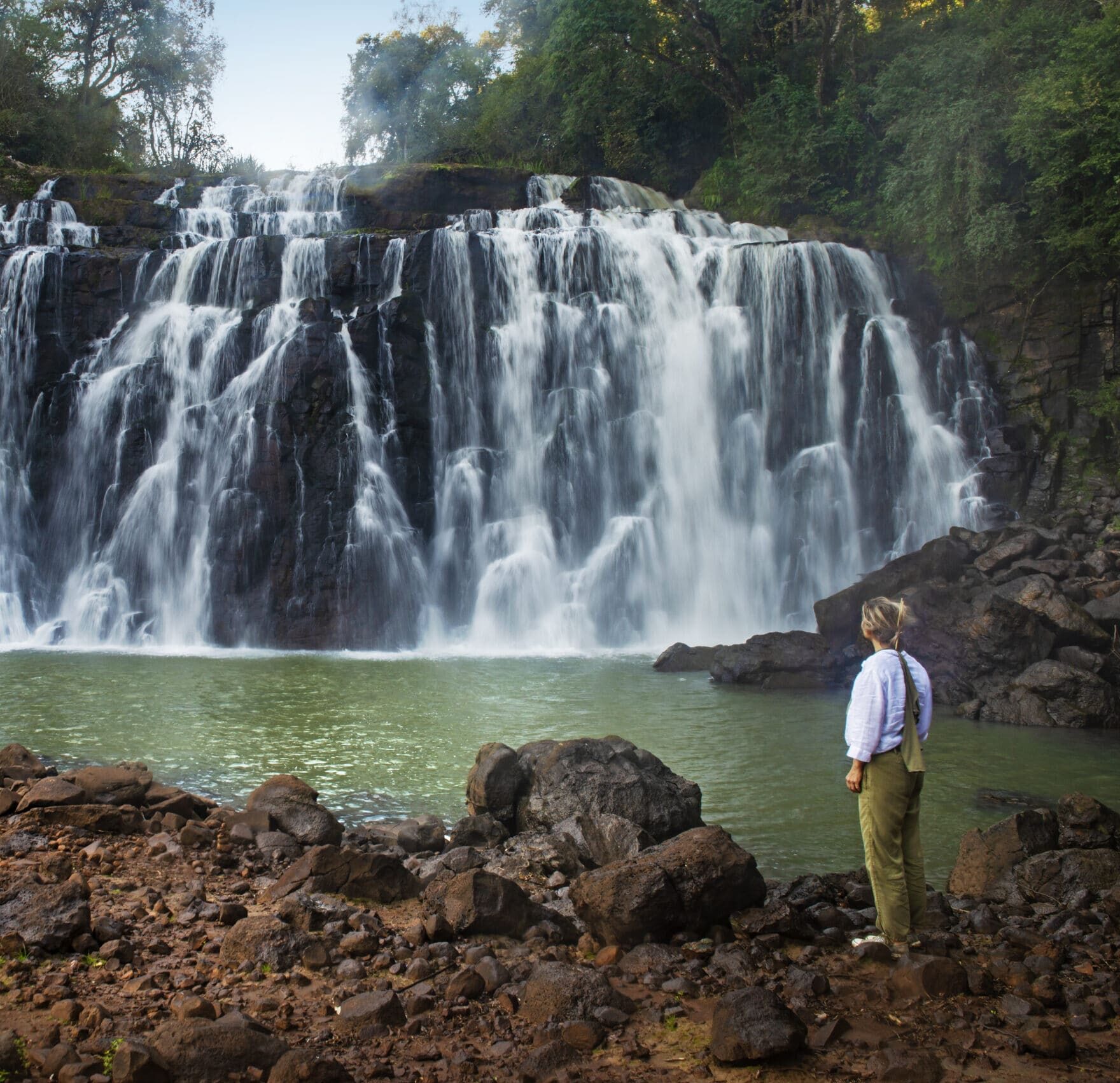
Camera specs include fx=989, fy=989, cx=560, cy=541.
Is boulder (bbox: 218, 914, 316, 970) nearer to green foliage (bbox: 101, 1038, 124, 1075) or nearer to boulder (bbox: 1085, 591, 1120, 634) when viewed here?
green foliage (bbox: 101, 1038, 124, 1075)

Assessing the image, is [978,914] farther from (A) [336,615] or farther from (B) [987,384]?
(B) [987,384]

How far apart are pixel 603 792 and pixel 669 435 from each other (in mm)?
17578

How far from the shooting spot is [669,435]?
24547 mm

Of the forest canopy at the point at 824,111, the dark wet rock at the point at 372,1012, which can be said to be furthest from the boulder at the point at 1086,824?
the forest canopy at the point at 824,111

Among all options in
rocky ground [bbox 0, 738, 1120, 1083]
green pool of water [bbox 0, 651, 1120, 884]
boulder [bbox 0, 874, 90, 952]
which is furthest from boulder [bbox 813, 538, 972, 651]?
boulder [bbox 0, 874, 90, 952]

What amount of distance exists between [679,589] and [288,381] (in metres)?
10.3

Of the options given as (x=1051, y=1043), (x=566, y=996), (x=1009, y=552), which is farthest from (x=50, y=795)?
(x=1009, y=552)

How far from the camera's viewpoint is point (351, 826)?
819 cm

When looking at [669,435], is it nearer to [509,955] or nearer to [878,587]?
[878,587]

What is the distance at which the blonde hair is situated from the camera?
17.1ft

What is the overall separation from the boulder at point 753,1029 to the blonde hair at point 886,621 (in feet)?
6.40

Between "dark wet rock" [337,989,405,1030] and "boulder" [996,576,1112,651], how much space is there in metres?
13.1

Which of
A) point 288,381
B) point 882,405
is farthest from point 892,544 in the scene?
point 288,381

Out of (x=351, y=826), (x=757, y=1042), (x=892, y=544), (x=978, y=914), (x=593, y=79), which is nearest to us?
(x=757, y=1042)
